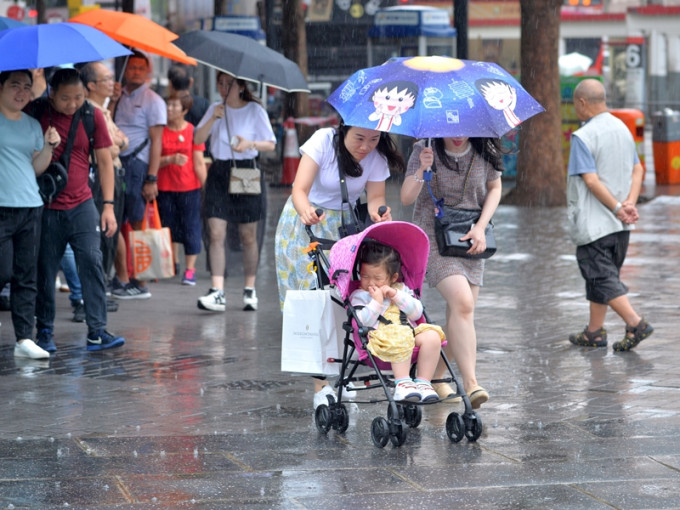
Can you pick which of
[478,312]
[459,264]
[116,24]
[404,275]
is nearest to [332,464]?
[404,275]

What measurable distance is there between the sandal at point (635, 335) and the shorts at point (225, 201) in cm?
334

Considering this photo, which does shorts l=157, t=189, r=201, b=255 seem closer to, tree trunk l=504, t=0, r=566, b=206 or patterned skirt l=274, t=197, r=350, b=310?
patterned skirt l=274, t=197, r=350, b=310

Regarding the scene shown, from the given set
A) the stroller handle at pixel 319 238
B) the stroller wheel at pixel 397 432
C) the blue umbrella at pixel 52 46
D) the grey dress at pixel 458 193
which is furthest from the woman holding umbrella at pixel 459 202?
the blue umbrella at pixel 52 46

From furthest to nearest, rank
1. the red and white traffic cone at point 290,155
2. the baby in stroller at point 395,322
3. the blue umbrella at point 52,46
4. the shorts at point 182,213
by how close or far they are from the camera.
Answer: the red and white traffic cone at point 290,155, the shorts at point 182,213, the blue umbrella at point 52,46, the baby in stroller at point 395,322

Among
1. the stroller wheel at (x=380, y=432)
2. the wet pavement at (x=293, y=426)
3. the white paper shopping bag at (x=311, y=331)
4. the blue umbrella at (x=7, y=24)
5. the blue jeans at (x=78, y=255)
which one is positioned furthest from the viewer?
the blue umbrella at (x=7, y=24)

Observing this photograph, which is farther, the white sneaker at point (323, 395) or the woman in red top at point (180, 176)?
the woman in red top at point (180, 176)

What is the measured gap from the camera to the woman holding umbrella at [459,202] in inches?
264

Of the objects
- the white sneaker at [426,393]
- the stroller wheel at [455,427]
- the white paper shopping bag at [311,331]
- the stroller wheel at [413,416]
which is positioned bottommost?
the stroller wheel at [413,416]

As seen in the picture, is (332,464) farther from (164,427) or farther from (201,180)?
(201,180)

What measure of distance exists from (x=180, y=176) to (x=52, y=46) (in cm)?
330

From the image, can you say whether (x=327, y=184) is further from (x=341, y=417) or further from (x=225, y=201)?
(x=225, y=201)

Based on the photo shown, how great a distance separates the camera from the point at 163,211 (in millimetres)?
11492

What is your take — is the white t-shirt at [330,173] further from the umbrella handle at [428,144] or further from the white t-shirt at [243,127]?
the white t-shirt at [243,127]

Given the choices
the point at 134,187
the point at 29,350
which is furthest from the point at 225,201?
the point at 29,350
